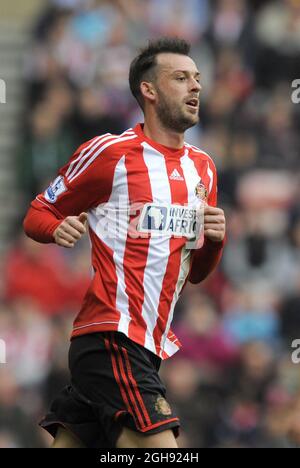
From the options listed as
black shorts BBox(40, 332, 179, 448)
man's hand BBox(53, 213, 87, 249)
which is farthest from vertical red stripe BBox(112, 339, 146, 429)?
man's hand BBox(53, 213, 87, 249)

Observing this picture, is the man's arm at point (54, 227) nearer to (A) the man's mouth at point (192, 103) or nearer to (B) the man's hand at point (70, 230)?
(B) the man's hand at point (70, 230)

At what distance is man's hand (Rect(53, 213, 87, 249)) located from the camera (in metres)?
5.93

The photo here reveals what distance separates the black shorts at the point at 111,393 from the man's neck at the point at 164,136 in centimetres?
103

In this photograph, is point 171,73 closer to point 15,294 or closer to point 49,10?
point 15,294

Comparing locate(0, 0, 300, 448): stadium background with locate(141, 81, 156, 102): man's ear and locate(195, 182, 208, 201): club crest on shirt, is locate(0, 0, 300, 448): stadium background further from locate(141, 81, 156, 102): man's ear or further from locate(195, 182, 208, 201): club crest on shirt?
locate(141, 81, 156, 102): man's ear

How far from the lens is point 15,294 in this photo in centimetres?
1073

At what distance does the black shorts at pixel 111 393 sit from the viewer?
5.83 m

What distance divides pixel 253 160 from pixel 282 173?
32cm

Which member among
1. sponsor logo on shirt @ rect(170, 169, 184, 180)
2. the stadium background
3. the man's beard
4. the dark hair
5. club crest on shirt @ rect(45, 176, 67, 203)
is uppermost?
the dark hair

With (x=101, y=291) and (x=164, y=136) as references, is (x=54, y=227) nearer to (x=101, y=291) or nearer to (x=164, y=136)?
(x=101, y=291)

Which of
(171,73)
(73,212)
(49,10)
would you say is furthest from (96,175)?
(49,10)

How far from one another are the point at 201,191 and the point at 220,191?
4.68 meters

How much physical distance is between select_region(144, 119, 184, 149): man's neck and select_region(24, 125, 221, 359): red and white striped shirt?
Answer: 40mm

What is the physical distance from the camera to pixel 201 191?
632 centimetres
